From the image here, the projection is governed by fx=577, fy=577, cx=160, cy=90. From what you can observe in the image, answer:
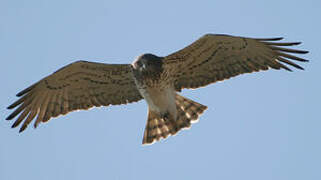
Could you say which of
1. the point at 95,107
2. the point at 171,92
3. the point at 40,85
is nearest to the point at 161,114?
the point at 171,92

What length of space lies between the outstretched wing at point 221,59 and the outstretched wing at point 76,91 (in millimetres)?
1046

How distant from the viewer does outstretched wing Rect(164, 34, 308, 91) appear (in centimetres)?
1138

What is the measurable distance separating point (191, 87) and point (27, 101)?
3.34m

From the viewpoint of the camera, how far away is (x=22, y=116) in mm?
11500

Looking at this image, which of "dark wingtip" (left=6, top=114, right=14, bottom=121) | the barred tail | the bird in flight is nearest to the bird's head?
the bird in flight

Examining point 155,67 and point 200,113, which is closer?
point 155,67

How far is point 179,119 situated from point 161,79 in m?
1.23

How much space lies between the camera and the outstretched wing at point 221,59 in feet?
37.3

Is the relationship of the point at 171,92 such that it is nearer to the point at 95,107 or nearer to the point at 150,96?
the point at 150,96

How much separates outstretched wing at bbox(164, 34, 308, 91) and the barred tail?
0.42 meters

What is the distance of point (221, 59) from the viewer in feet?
38.6

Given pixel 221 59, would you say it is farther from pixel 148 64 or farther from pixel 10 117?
pixel 10 117

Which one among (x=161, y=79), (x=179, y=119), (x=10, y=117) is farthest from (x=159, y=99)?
(x=10, y=117)

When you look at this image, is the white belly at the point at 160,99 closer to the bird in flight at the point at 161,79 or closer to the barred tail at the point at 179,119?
the bird in flight at the point at 161,79
